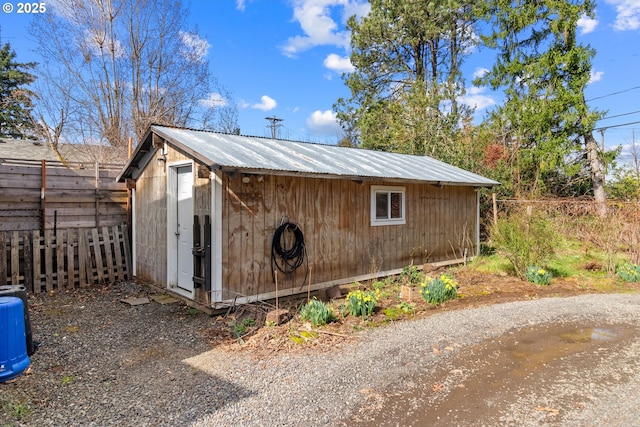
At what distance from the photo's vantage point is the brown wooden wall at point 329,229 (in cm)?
589

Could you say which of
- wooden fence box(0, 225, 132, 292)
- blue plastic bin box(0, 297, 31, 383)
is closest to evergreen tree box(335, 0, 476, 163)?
wooden fence box(0, 225, 132, 292)

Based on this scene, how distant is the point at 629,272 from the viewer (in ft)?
26.6

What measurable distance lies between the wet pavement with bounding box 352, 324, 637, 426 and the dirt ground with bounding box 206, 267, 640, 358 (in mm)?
1294

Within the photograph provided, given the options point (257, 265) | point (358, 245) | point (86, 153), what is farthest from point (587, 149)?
point (86, 153)

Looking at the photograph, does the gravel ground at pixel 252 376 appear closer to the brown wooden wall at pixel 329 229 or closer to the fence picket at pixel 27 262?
the brown wooden wall at pixel 329 229

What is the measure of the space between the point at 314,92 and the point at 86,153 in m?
12.0

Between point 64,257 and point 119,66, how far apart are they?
12142 millimetres

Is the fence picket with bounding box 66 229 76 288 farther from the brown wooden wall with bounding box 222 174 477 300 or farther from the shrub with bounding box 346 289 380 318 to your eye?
the shrub with bounding box 346 289 380 318

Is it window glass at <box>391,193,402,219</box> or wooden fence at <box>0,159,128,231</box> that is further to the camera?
window glass at <box>391,193,402,219</box>

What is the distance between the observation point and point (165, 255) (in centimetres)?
696

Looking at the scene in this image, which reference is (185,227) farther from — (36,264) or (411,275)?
(411,275)

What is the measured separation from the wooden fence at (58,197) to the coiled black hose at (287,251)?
3892 millimetres

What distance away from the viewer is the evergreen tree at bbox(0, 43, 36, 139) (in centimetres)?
1830

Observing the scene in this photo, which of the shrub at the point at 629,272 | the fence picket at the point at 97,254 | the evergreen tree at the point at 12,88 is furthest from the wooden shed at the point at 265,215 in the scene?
the evergreen tree at the point at 12,88
